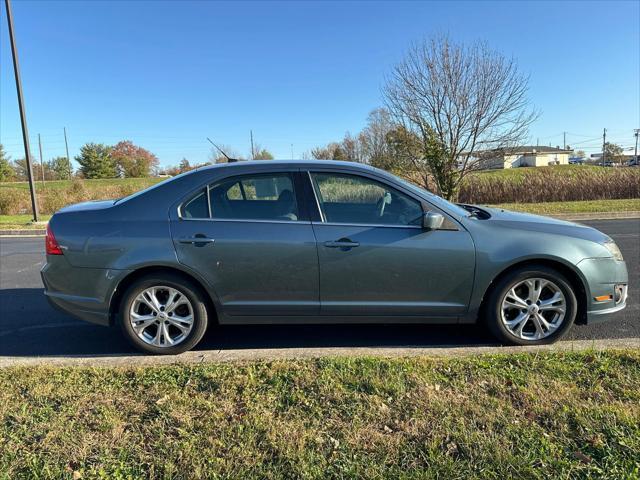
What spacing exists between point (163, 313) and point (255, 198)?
1.21 metres

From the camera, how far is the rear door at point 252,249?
3438 millimetres

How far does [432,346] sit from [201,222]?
2.19 metres

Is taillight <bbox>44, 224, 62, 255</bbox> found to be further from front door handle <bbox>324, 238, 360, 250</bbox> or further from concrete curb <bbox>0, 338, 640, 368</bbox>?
front door handle <bbox>324, 238, 360, 250</bbox>

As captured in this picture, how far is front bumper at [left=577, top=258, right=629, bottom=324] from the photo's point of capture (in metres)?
3.49

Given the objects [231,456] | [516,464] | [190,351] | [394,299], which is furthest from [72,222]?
[516,464]

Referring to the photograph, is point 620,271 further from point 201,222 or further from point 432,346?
point 201,222

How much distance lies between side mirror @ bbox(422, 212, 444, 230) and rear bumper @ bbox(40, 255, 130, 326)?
2387mm

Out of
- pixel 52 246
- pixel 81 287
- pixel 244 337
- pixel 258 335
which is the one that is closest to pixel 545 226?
pixel 258 335

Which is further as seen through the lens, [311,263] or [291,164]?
[291,164]

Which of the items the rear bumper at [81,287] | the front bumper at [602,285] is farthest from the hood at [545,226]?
the rear bumper at [81,287]

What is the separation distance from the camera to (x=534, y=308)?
3531mm

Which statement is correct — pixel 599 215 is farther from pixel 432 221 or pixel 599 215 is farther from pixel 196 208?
pixel 196 208

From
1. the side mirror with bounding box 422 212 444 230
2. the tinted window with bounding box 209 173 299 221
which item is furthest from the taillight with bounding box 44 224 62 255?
the side mirror with bounding box 422 212 444 230

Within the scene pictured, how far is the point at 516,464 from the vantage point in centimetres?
208
